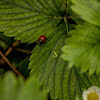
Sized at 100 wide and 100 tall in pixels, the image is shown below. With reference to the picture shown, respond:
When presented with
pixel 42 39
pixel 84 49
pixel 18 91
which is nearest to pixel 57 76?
pixel 42 39

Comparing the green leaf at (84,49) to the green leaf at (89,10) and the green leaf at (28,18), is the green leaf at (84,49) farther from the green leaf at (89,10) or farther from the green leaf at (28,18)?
the green leaf at (28,18)

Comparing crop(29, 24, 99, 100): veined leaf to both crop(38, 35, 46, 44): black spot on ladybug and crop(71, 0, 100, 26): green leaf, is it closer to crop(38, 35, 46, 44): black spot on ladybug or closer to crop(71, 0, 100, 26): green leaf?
crop(38, 35, 46, 44): black spot on ladybug

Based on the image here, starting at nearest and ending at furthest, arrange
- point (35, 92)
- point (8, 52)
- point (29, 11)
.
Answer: point (35, 92) < point (29, 11) < point (8, 52)

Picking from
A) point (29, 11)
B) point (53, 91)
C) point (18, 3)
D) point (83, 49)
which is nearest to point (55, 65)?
point (53, 91)

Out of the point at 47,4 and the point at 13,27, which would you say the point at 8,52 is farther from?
the point at 47,4

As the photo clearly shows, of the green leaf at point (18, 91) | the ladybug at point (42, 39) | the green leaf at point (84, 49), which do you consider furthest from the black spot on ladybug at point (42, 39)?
the green leaf at point (18, 91)

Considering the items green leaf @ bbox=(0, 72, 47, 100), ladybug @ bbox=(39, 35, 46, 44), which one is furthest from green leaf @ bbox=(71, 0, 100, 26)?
green leaf @ bbox=(0, 72, 47, 100)
